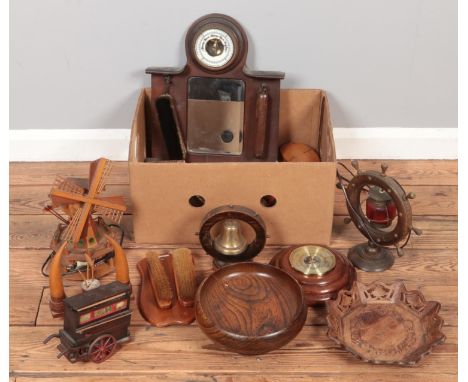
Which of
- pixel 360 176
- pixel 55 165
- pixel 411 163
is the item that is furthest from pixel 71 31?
pixel 411 163

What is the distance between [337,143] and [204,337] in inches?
38.5

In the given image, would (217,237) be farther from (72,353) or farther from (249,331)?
(72,353)

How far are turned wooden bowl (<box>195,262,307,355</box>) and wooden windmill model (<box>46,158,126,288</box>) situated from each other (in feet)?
1.04

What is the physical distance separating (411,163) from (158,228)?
0.98m

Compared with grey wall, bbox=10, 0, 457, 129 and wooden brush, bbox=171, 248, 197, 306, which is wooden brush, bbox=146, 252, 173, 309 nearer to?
wooden brush, bbox=171, 248, 197, 306

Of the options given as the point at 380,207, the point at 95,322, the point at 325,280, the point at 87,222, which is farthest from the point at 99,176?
the point at 380,207

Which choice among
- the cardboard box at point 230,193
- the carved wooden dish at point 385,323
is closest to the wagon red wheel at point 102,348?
the cardboard box at point 230,193

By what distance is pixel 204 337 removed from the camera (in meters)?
1.95

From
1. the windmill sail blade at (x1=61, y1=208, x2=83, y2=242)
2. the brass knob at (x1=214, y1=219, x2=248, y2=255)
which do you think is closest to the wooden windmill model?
the windmill sail blade at (x1=61, y1=208, x2=83, y2=242)

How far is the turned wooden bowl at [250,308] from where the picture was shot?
183 cm

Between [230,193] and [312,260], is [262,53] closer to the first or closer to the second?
[230,193]

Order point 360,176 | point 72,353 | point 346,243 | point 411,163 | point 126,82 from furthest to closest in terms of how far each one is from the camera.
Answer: point 411,163 → point 126,82 → point 346,243 → point 360,176 → point 72,353

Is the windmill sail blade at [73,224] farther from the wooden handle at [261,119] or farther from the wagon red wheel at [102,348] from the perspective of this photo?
the wooden handle at [261,119]

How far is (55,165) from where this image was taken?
8.63 ft
